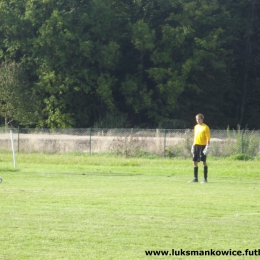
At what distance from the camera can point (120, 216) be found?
12.4m

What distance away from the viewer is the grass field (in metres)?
9.54

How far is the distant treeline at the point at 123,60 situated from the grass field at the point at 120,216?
36446 millimetres

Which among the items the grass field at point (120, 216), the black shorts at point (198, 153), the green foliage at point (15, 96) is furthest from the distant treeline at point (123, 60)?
the grass field at point (120, 216)

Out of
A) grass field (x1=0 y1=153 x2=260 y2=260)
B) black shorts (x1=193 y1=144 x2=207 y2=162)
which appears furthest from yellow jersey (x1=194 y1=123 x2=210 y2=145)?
grass field (x1=0 y1=153 x2=260 y2=260)

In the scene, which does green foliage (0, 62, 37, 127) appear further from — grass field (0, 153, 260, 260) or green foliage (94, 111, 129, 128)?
grass field (0, 153, 260, 260)

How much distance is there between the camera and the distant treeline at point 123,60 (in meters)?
59.4

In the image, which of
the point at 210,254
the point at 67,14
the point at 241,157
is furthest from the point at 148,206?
the point at 67,14

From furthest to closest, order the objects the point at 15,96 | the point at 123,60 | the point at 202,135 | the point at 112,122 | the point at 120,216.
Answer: the point at 123,60, the point at 112,122, the point at 15,96, the point at 202,135, the point at 120,216

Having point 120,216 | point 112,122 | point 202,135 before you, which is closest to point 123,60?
point 112,122

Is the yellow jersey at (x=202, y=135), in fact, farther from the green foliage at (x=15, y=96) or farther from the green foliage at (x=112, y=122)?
the green foliage at (x=15, y=96)

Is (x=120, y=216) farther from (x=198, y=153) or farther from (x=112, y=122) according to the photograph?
(x=112, y=122)

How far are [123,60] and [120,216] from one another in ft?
174

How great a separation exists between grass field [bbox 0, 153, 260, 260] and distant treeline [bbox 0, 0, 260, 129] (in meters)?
36.4

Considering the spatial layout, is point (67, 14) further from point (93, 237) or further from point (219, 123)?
point (93, 237)
